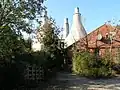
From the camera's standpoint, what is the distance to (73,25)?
40344mm

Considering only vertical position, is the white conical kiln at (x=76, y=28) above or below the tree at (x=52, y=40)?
above

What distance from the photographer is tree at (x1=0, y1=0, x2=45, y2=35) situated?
17.4 meters

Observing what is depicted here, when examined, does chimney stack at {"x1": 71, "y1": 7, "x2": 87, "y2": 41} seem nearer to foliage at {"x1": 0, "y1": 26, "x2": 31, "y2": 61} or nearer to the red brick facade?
the red brick facade

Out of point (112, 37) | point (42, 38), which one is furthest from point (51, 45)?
point (112, 37)

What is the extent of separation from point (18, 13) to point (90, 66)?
8.48m

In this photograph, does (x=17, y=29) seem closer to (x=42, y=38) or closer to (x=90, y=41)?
(x=42, y=38)

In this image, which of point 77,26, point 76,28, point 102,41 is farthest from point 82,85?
point 77,26

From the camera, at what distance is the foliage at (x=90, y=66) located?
72.5 feet

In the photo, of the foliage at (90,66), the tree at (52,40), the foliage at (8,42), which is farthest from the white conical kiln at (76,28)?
the foliage at (8,42)

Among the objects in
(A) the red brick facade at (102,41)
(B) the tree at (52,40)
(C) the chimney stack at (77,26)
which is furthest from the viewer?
(C) the chimney stack at (77,26)

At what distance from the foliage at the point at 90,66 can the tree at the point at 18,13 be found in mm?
6466

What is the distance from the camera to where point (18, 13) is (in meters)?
17.6

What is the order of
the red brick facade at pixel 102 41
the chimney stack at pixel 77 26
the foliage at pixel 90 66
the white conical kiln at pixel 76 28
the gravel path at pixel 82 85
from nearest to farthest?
1. the gravel path at pixel 82 85
2. the foliage at pixel 90 66
3. the red brick facade at pixel 102 41
4. the white conical kiln at pixel 76 28
5. the chimney stack at pixel 77 26

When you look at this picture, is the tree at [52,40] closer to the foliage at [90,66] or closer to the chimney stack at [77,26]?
the foliage at [90,66]
